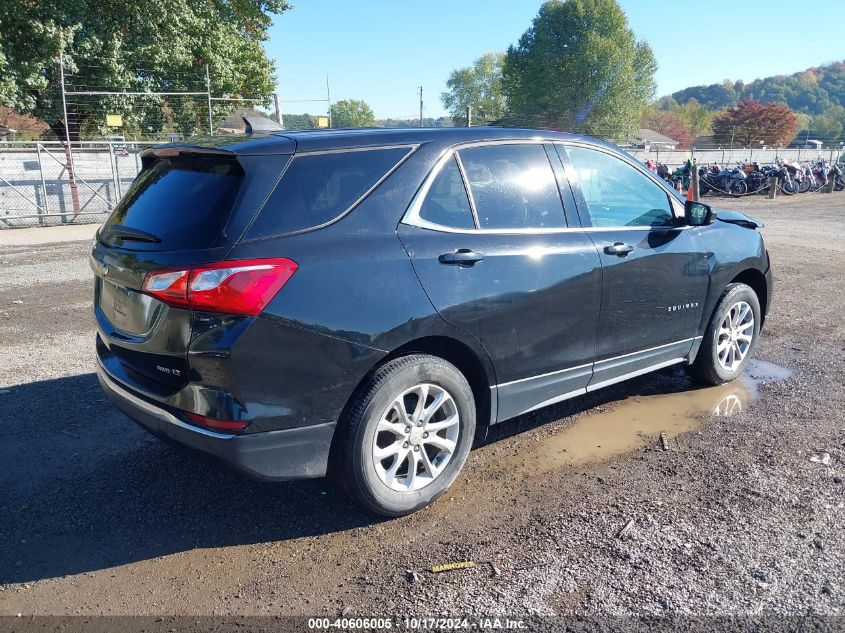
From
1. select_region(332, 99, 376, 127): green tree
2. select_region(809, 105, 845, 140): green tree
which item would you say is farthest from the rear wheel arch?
select_region(332, 99, 376, 127): green tree

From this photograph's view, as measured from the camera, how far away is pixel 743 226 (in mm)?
5141

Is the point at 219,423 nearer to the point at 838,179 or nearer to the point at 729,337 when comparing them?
the point at 729,337

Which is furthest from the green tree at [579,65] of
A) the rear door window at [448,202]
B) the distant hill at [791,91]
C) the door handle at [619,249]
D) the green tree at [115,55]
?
the distant hill at [791,91]

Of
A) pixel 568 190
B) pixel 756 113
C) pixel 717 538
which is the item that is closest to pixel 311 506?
pixel 717 538

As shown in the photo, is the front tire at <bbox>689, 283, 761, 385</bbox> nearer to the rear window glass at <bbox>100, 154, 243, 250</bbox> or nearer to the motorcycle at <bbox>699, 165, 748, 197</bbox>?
the rear window glass at <bbox>100, 154, 243, 250</bbox>

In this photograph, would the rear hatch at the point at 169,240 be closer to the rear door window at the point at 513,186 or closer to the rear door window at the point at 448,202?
the rear door window at the point at 448,202

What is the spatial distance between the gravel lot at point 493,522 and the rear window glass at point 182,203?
1.29m

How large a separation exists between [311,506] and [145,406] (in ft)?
3.17

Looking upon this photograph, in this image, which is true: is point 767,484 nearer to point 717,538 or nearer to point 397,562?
point 717,538

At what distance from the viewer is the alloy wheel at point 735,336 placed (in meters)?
5.03

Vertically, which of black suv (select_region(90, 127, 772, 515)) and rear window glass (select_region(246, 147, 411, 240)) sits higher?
rear window glass (select_region(246, 147, 411, 240))

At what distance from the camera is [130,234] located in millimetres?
3148

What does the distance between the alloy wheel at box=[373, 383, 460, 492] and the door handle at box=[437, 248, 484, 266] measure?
0.61 metres

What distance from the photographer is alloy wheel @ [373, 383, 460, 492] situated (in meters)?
3.16
